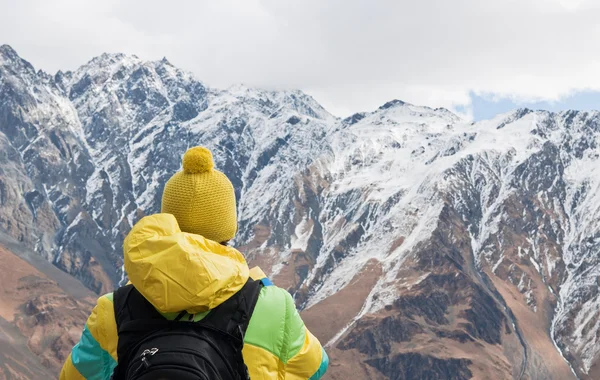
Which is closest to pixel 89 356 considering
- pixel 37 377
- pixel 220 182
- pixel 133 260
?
pixel 133 260

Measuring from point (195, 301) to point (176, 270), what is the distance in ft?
0.79

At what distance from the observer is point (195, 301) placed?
504cm

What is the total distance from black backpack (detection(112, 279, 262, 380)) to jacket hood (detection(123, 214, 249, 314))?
4.3 inches

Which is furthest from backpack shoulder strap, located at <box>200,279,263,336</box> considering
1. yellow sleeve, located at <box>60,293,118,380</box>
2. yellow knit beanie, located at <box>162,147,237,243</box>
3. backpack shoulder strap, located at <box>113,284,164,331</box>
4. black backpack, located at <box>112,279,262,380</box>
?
yellow sleeve, located at <box>60,293,118,380</box>

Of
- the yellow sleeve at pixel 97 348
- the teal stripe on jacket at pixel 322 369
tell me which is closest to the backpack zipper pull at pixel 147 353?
the yellow sleeve at pixel 97 348

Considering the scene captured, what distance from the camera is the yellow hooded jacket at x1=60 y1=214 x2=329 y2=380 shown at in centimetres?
502

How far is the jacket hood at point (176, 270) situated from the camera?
501 centimetres

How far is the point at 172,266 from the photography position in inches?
198

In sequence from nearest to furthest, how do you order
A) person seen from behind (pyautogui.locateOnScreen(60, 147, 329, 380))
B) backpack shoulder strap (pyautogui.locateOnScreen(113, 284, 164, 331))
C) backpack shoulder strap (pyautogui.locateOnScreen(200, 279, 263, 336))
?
Result: 1. person seen from behind (pyautogui.locateOnScreen(60, 147, 329, 380))
2. backpack shoulder strap (pyautogui.locateOnScreen(200, 279, 263, 336))
3. backpack shoulder strap (pyautogui.locateOnScreen(113, 284, 164, 331))

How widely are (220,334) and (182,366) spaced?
1.38 feet

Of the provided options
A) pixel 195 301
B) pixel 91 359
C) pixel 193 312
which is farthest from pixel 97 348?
pixel 195 301

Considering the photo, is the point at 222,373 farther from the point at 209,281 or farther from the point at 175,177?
the point at 175,177

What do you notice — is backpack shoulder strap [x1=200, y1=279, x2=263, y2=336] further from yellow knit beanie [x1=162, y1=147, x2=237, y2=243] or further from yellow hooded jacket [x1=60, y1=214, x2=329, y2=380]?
yellow knit beanie [x1=162, y1=147, x2=237, y2=243]

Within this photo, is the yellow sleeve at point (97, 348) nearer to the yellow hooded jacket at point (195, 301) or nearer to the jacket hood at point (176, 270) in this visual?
the yellow hooded jacket at point (195, 301)
